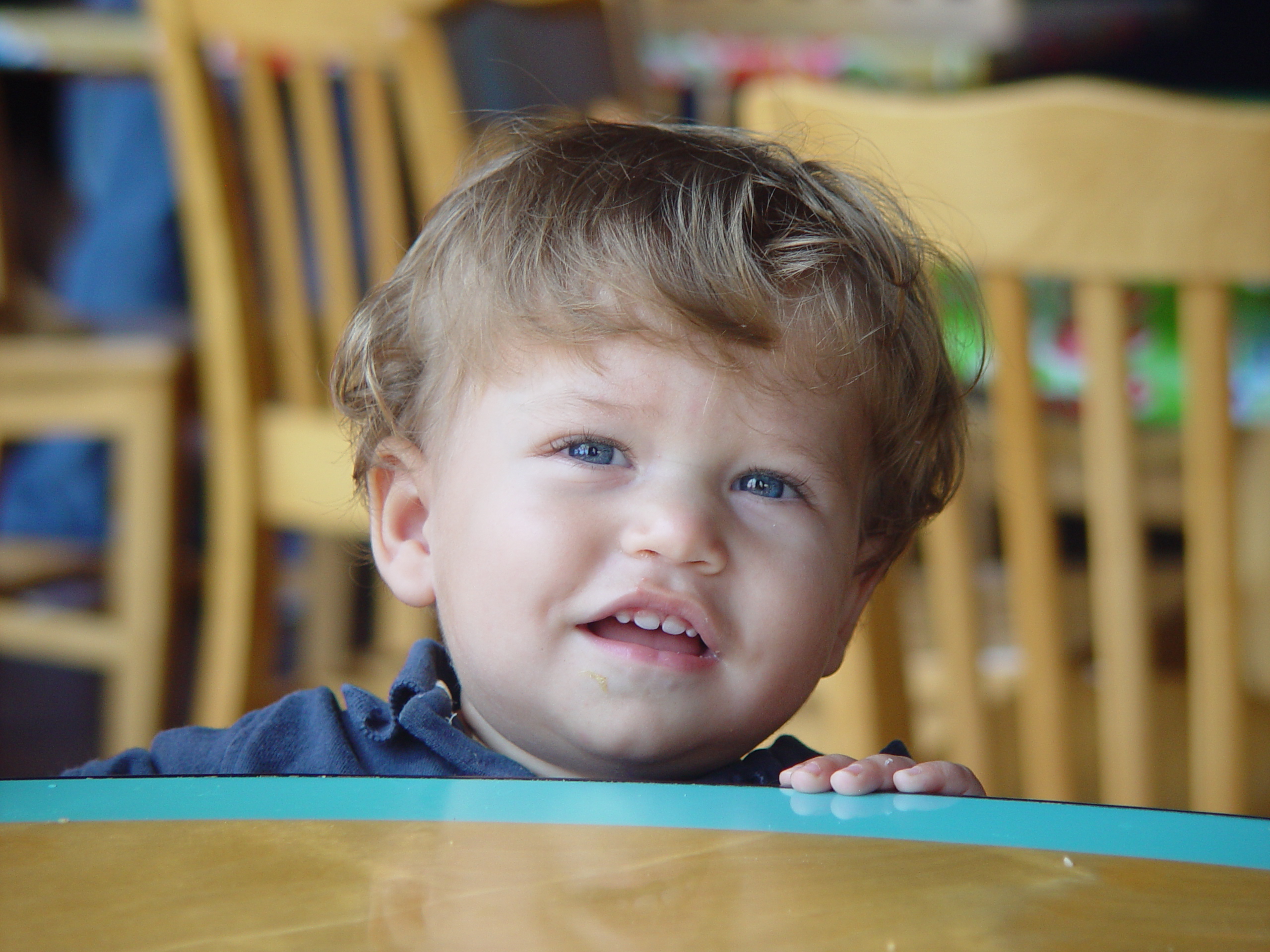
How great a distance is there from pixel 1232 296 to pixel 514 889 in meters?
0.78

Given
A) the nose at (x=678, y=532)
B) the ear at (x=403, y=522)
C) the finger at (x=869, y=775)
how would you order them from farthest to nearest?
the ear at (x=403, y=522) → the nose at (x=678, y=532) → the finger at (x=869, y=775)

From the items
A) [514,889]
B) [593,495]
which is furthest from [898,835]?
[593,495]

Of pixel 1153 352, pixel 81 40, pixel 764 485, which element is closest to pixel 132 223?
pixel 81 40

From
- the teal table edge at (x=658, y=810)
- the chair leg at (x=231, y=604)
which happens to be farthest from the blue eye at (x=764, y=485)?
the chair leg at (x=231, y=604)

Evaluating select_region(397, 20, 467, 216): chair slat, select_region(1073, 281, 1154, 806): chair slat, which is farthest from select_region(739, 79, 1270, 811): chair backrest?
select_region(397, 20, 467, 216): chair slat

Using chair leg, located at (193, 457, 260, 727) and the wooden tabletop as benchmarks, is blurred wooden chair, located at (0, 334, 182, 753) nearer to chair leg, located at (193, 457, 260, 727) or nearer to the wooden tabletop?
chair leg, located at (193, 457, 260, 727)

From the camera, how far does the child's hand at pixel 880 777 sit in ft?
1.58

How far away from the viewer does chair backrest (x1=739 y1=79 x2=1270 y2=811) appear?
87 cm

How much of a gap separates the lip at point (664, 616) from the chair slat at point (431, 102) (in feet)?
2.96

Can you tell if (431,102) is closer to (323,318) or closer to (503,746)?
(323,318)

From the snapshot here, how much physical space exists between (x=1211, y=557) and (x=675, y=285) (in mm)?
521

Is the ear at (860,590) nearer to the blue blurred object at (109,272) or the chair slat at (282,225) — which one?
the chair slat at (282,225)

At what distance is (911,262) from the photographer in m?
0.80

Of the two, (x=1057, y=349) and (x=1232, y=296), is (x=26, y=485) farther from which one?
(x=1232, y=296)
